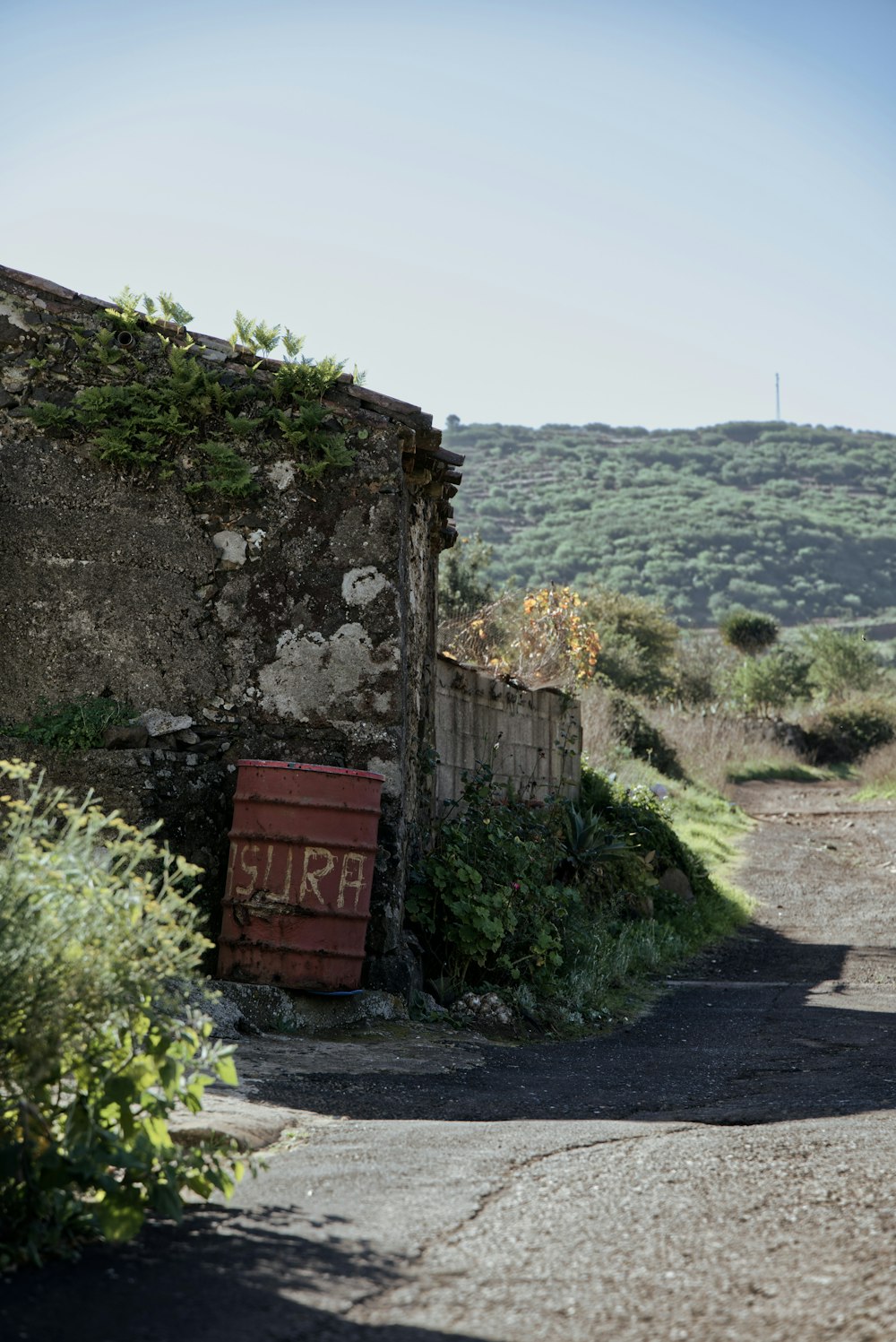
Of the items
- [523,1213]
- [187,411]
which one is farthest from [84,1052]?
[187,411]

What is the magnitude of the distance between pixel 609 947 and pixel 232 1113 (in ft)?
18.3

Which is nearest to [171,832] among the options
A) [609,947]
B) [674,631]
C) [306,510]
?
[306,510]

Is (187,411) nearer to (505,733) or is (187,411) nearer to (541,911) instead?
(541,911)

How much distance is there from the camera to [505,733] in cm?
1066

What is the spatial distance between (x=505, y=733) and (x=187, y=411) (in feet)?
14.7

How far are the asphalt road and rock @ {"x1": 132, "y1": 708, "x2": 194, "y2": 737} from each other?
1.86m

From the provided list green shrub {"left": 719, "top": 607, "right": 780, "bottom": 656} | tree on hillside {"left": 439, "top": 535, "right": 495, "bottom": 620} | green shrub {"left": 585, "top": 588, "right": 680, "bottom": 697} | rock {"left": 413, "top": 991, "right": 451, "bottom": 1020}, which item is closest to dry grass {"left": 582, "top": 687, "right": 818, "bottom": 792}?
green shrub {"left": 585, "top": 588, "right": 680, "bottom": 697}

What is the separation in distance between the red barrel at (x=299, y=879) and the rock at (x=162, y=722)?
71cm

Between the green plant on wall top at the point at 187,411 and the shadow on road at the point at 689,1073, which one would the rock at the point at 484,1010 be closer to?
the shadow on road at the point at 689,1073

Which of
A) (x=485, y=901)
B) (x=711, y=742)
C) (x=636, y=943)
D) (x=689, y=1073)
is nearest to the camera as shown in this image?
(x=689, y=1073)

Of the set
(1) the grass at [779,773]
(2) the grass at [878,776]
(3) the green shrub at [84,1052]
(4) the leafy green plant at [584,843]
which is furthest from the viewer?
(1) the grass at [779,773]

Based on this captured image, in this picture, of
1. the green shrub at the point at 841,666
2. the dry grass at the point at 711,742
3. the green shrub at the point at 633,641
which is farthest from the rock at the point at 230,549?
the green shrub at the point at 841,666

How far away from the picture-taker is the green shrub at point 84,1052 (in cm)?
267

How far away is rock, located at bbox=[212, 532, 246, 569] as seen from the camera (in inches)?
279
